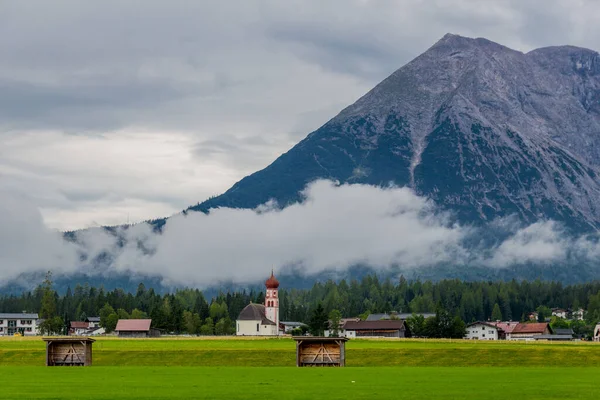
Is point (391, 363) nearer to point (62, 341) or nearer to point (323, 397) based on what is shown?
point (62, 341)

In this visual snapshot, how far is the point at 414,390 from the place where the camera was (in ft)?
186

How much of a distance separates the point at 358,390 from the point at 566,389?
11.8 meters

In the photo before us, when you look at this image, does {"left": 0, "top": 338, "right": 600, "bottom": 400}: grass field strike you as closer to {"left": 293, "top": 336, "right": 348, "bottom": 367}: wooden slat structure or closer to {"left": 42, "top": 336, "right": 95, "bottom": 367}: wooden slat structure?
{"left": 42, "top": 336, "right": 95, "bottom": 367}: wooden slat structure

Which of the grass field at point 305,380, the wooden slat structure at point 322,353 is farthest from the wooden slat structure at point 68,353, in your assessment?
the wooden slat structure at point 322,353

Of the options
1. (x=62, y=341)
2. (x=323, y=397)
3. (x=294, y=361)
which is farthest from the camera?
(x=294, y=361)

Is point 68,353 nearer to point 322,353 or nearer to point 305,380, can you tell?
point 322,353

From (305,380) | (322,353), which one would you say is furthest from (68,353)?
(305,380)

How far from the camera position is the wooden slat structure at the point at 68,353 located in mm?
96312

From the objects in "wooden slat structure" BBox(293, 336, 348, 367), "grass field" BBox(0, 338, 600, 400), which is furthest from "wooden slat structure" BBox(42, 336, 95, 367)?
"wooden slat structure" BBox(293, 336, 348, 367)

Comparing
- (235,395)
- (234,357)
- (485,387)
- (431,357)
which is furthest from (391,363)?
(235,395)

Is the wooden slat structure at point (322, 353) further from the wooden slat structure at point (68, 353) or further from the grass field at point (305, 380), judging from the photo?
the wooden slat structure at point (68, 353)

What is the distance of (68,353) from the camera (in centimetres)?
9700

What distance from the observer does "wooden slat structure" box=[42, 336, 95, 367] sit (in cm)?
9631

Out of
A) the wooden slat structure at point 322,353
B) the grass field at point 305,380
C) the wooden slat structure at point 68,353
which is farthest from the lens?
the wooden slat structure at point 68,353
